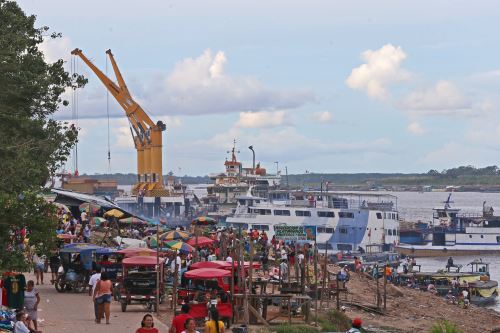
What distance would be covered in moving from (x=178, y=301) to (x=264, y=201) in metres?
65.9

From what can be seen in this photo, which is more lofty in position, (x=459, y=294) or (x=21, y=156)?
(x=21, y=156)

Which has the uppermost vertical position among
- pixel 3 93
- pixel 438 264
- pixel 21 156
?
pixel 3 93

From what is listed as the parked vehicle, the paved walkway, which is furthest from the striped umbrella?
the parked vehicle

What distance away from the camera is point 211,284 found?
25.9 meters

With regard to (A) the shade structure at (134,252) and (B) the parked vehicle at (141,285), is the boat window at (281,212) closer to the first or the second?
(A) the shade structure at (134,252)

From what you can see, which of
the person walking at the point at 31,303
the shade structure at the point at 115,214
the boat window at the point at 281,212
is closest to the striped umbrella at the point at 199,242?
the shade structure at the point at 115,214

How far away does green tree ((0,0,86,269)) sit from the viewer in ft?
69.7

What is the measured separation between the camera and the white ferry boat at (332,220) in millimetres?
82562

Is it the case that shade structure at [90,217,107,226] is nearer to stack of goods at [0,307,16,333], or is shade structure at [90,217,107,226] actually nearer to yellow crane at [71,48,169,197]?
stack of goods at [0,307,16,333]

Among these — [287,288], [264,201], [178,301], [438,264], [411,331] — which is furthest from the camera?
[264,201]

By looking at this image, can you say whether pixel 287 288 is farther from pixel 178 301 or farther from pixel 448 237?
pixel 448 237

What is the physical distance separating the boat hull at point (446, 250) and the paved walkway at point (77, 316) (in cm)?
6615

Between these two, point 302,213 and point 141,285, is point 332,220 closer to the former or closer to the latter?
point 302,213

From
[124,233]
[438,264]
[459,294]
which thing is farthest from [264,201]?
[124,233]
